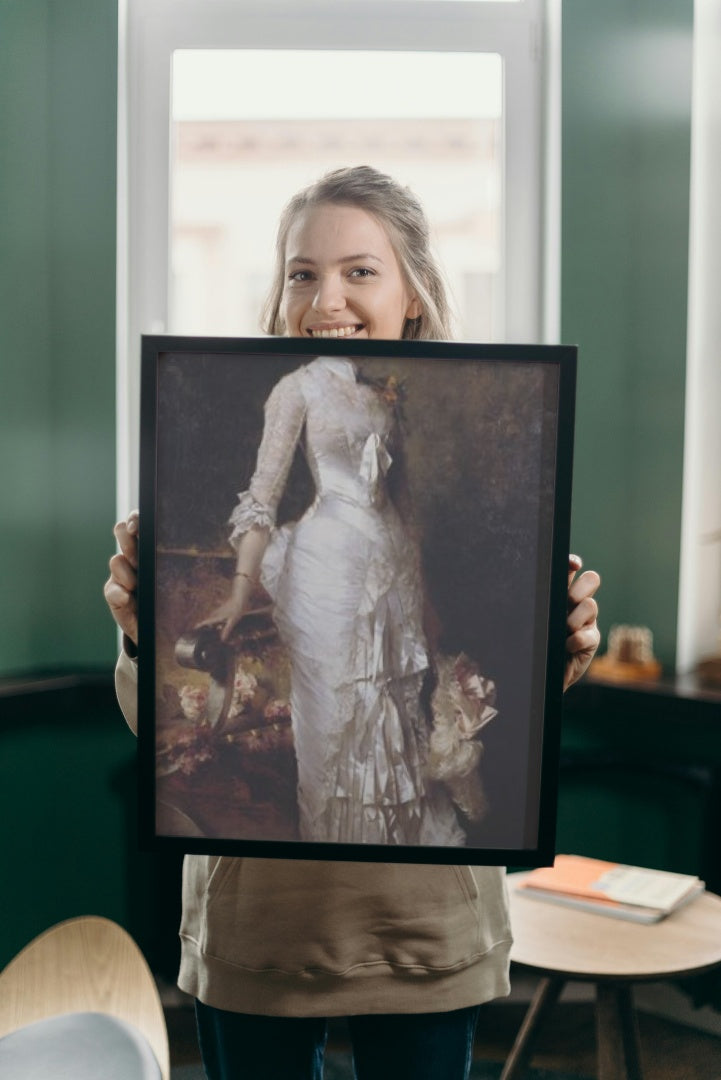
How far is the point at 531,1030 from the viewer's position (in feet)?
6.48

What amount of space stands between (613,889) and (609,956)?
0.25 meters

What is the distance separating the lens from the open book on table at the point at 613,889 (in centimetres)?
192

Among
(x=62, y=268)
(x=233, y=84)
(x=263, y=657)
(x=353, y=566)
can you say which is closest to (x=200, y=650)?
(x=263, y=657)

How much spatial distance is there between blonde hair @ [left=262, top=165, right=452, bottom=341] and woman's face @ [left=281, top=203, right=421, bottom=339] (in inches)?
0.5

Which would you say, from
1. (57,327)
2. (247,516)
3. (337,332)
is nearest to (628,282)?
(57,327)

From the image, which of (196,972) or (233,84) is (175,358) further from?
(233,84)

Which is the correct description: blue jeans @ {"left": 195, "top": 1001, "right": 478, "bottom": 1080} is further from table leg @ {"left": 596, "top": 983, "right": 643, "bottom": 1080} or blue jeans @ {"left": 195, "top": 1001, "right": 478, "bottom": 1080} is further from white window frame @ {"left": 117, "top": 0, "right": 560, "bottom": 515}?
white window frame @ {"left": 117, "top": 0, "right": 560, "bottom": 515}

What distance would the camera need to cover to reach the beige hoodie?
41.9 inches

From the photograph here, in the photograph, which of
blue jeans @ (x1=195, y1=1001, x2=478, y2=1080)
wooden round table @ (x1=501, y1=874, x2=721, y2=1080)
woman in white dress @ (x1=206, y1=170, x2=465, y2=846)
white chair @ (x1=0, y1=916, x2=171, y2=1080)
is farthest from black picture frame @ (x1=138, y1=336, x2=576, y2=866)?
wooden round table @ (x1=501, y1=874, x2=721, y2=1080)

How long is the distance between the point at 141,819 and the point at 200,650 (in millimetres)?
167

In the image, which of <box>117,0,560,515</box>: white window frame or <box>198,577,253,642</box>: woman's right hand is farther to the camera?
<box>117,0,560,515</box>: white window frame

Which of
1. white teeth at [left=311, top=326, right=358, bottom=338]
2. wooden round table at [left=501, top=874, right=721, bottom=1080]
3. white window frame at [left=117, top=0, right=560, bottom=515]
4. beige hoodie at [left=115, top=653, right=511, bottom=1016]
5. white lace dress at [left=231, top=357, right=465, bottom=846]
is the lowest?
wooden round table at [left=501, top=874, right=721, bottom=1080]

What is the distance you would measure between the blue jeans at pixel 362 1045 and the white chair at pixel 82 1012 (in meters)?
0.22

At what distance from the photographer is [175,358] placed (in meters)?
0.97
